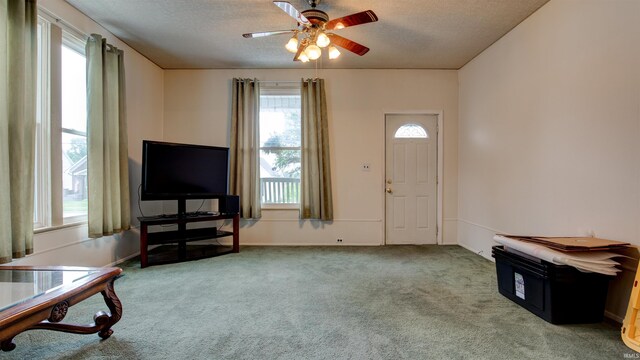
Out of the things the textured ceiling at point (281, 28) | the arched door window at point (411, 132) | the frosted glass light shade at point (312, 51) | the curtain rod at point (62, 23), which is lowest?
the arched door window at point (411, 132)

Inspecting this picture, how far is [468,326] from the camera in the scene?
6.89ft

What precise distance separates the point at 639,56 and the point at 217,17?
3.49 metres

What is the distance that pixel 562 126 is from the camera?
2.66 meters

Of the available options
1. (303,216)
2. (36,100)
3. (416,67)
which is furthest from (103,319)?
(416,67)

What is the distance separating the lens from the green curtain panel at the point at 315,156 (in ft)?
14.7

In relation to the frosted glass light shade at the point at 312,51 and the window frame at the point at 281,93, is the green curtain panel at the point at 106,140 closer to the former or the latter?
the window frame at the point at 281,93

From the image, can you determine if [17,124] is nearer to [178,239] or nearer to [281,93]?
[178,239]

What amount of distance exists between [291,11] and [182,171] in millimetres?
2377

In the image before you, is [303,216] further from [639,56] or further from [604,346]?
[639,56]

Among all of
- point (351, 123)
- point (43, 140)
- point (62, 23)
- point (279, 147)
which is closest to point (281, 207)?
point (279, 147)

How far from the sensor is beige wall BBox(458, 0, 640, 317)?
2121mm

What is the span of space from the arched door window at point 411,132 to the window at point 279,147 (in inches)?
61.7

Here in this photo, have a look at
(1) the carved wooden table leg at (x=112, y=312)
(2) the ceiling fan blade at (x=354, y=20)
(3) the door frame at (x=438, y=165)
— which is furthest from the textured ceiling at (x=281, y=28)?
(1) the carved wooden table leg at (x=112, y=312)

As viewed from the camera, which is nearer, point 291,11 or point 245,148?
point 291,11
